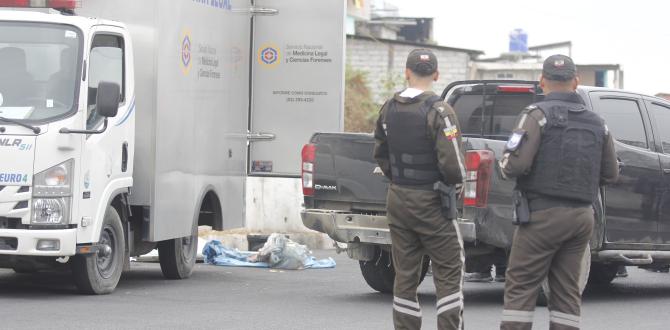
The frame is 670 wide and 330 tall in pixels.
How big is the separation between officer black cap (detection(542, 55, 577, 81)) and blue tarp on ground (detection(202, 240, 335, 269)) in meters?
7.39

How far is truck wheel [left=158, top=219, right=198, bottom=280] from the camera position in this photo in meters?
12.6

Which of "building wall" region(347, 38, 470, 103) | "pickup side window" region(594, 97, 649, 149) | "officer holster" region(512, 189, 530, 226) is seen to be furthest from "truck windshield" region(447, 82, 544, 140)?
"building wall" region(347, 38, 470, 103)

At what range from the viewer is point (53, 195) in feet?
32.8

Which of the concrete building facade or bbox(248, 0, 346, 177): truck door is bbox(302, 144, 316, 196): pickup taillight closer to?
bbox(248, 0, 346, 177): truck door

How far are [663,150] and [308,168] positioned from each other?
3.31m

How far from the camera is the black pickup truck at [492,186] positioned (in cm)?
987

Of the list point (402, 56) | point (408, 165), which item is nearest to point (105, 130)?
point (408, 165)

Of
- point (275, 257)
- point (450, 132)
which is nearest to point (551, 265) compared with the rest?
point (450, 132)

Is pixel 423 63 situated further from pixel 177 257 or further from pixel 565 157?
pixel 177 257

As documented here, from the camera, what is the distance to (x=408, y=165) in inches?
299

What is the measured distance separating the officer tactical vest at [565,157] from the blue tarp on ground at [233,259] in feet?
24.3

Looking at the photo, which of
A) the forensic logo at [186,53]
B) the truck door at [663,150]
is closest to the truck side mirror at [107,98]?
the forensic logo at [186,53]

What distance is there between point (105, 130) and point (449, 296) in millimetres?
4238

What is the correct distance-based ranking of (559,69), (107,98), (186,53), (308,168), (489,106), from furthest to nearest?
(186,53) < (489,106) < (308,168) < (107,98) < (559,69)
